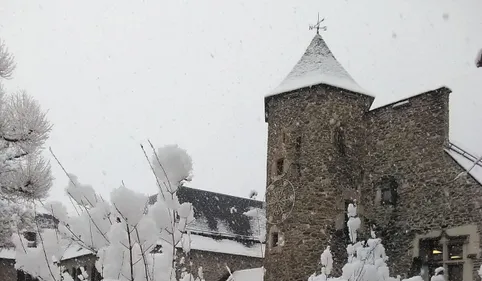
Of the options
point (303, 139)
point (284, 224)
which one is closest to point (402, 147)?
point (303, 139)

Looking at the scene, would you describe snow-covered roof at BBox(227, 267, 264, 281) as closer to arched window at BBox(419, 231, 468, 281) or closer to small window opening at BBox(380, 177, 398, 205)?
small window opening at BBox(380, 177, 398, 205)

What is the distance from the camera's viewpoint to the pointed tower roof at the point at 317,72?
1402 centimetres

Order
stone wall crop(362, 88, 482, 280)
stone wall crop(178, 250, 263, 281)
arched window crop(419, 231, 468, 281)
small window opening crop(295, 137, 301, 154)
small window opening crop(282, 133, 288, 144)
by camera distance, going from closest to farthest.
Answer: arched window crop(419, 231, 468, 281) < stone wall crop(362, 88, 482, 280) < small window opening crop(295, 137, 301, 154) < small window opening crop(282, 133, 288, 144) < stone wall crop(178, 250, 263, 281)

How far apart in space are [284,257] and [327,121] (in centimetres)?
316

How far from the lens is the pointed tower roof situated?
14.0 metres

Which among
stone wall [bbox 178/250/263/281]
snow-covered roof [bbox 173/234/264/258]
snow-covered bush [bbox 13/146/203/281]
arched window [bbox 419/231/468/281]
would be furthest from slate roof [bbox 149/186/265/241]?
snow-covered bush [bbox 13/146/203/281]

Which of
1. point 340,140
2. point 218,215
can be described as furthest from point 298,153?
point 218,215

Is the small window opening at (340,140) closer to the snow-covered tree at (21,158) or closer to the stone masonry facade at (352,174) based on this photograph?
the stone masonry facade at (352,174)

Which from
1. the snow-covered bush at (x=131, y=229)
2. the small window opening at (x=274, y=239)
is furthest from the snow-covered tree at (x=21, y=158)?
the snow-covered bush at (x=131, y=229)

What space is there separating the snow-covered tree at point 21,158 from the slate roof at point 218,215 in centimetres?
832

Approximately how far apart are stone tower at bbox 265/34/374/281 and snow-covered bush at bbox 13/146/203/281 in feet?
33.0

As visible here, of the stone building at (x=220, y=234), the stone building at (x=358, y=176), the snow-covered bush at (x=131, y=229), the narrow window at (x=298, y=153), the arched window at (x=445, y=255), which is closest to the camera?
the snow-covered bush at (x=131, y=229)

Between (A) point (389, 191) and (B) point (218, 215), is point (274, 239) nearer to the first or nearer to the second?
(A) point (389, 191)

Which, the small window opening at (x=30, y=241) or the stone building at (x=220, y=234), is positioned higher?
the stone building at (x=220, y=234)
